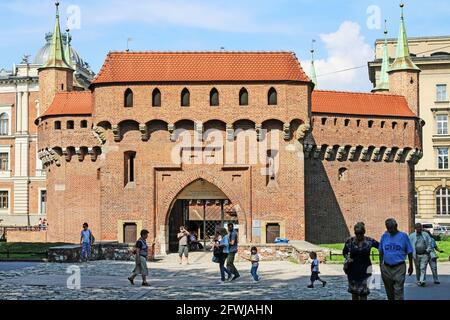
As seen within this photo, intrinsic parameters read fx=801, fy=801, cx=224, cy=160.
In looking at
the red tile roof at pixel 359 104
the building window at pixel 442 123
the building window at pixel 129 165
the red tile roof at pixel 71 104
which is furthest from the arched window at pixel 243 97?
the building window at pixel 442 123

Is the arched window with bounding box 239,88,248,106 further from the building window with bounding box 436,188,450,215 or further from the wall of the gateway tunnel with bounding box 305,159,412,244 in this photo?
the building window with bounding box 436,188,450,215

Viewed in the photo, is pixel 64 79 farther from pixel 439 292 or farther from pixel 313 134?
pixel 439 292

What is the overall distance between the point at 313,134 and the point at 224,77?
21.1ft

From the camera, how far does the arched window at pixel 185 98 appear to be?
3528cm

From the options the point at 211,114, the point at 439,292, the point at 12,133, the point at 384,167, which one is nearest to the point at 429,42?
the point at 384,167

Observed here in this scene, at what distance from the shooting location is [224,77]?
35.3m

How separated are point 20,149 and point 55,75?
25722mm

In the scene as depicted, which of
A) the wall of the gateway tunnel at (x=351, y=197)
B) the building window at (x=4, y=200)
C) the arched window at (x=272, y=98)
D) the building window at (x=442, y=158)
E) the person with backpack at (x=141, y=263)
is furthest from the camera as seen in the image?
the building window at (x=442, y=158)

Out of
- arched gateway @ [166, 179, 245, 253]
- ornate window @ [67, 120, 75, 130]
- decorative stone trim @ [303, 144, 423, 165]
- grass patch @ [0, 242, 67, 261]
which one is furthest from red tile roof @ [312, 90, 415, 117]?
grass patch @ [0, 242, 67, 261]

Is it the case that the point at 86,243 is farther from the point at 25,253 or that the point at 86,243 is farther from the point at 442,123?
the point at 442,123

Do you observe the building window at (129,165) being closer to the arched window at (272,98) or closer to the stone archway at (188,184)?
the stone archway at (188,184)

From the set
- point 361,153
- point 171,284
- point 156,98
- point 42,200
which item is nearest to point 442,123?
point 361,153

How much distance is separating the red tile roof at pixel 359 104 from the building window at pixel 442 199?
24333 millimetres

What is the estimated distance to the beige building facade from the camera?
64562mm
